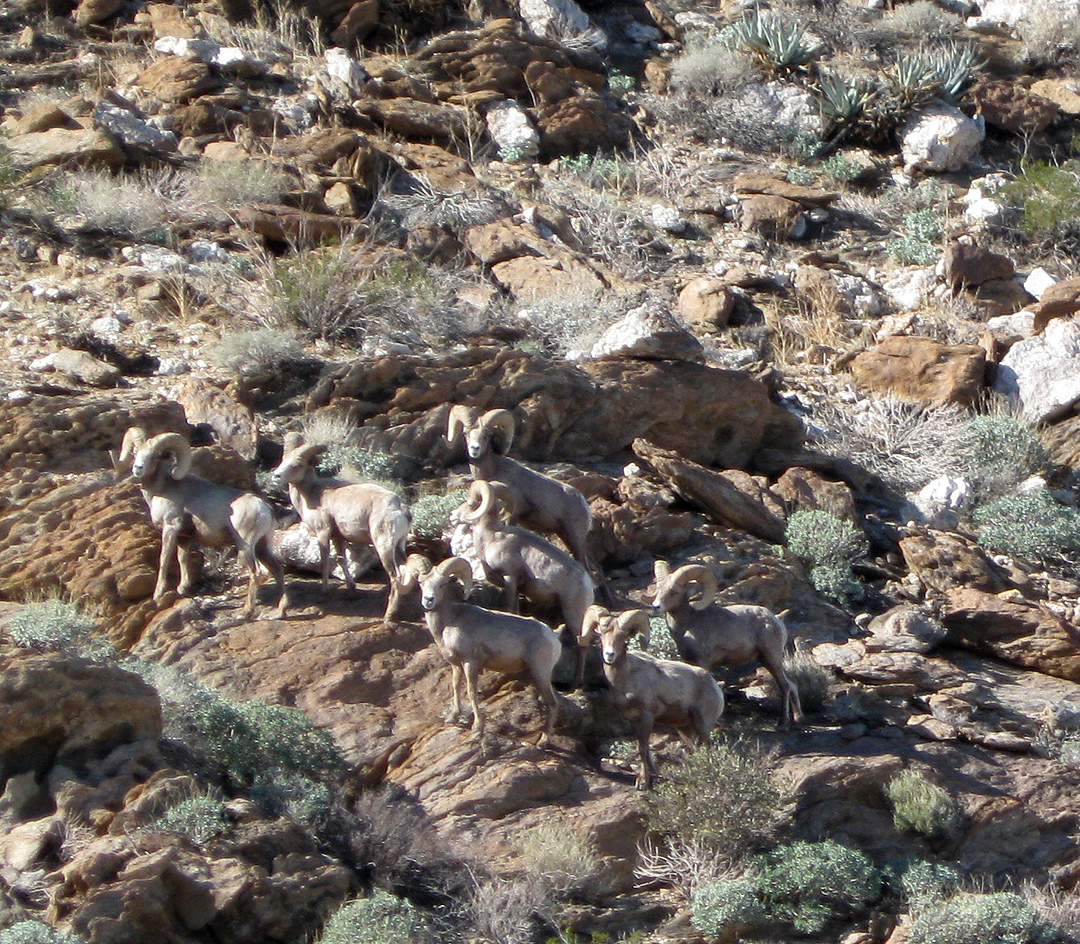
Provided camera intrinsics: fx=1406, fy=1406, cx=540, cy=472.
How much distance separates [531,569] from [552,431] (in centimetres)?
298

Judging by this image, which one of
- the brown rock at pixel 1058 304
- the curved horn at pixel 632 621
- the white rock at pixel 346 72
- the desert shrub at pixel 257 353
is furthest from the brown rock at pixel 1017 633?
the white rock at pixel 346 72

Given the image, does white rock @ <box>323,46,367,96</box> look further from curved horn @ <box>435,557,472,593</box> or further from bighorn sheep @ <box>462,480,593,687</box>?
curved horn @ <box>435,557,472,593</box>

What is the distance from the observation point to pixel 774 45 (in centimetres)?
1978

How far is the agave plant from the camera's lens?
1975cm

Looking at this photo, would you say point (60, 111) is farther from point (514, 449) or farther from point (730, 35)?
point (730, 35)

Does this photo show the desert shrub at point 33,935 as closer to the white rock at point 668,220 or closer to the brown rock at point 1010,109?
the white rock at point 668,220

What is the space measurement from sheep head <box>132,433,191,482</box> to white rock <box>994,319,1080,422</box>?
8888mm

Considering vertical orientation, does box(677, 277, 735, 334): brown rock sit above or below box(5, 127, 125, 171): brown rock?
below

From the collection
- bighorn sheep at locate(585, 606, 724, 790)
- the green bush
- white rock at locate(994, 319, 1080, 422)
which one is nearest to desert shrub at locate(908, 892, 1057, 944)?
bighorn sheep at locate(585, 606, 724, 790)

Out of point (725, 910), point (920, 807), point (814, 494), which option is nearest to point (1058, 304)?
point (814, 494)

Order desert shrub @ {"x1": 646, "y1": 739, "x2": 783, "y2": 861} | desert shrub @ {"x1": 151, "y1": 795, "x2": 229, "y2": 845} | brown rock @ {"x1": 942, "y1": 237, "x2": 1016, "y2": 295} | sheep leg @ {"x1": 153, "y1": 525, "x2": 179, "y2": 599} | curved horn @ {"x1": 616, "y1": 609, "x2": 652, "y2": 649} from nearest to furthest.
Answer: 1. desert shrub @ {"x1": 151, "y1": 795, "x2": 229, "y2": 845}
2. desert shrub @ {"x1": 646, "y1": 739, "x2": 783, "y2": 861}
3. curved horn @ {"x1": 616, "y1": 609, "x2": 652, "y2": 649}
4. sheep leg @ {"x1": 153, "y1": 525, "x2": 179, "y2": 599}
5. brown rock @ {"x1": 942, "y1": 237, "x2": 1016, "y2": 295}

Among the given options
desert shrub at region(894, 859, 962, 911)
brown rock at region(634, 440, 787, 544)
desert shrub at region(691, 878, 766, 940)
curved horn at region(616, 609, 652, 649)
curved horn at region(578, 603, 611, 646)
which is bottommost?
desert shrub at region(894, 859, 962, 911)

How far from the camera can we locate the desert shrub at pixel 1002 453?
1307 cm

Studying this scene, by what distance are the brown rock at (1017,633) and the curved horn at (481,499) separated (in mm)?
3710
